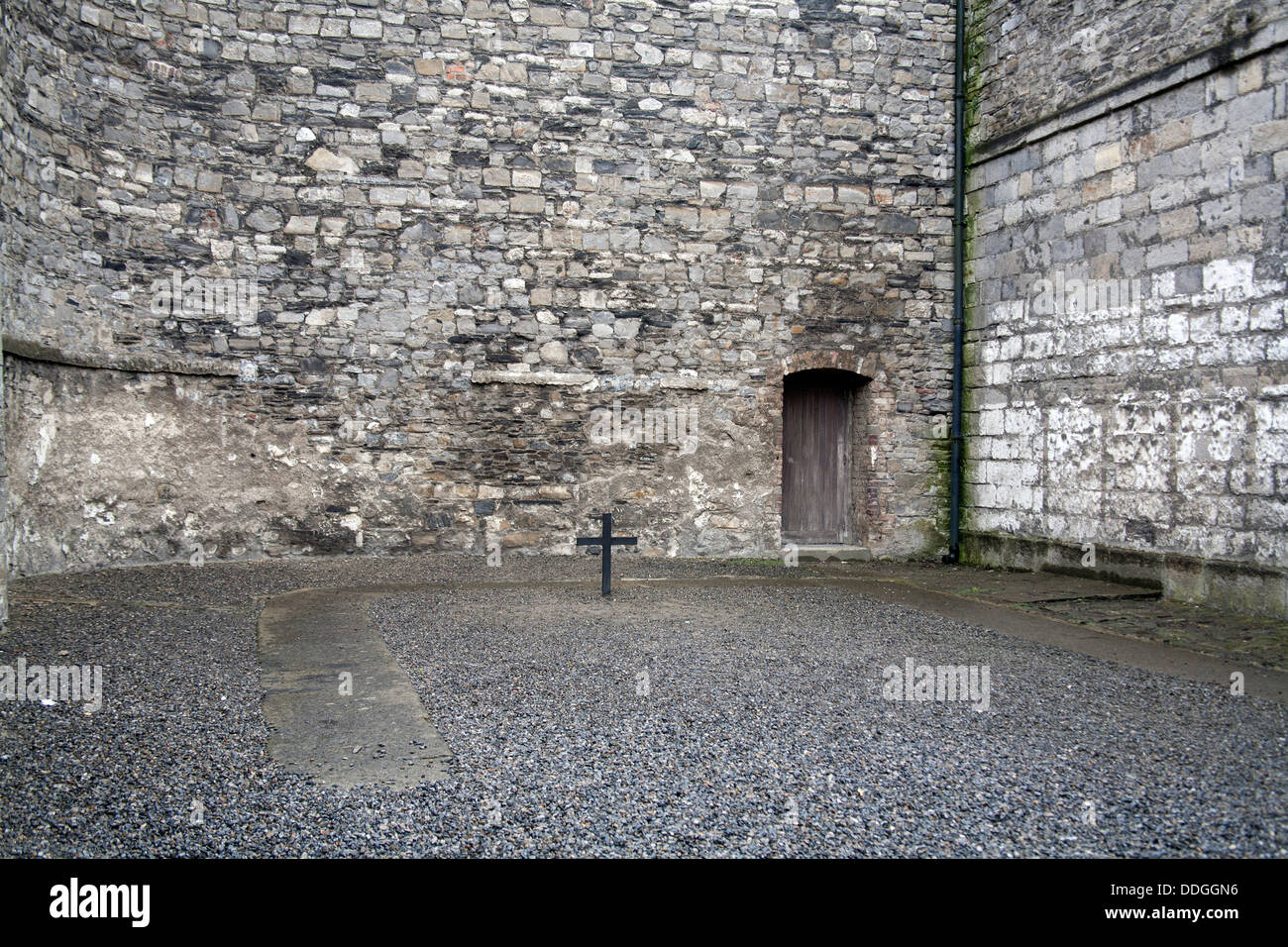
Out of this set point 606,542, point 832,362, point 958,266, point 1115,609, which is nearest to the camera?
point 1115,609

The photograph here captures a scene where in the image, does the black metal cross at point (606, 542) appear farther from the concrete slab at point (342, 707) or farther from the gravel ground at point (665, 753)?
the concrete slab at point (342, 707)

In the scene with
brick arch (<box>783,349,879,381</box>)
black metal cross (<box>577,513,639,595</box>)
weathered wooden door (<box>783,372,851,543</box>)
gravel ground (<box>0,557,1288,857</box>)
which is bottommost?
gravel ground (<box>0,557,1288,857</box>)

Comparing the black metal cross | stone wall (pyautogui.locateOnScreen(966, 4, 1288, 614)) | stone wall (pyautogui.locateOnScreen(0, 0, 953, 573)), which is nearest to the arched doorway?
stone wall (pyautogui.locateOnScreen(0, 0, 953, 573))

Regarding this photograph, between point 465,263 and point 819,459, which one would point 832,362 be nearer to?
point 819,459

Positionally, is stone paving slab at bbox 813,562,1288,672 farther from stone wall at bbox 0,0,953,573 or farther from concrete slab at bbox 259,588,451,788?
concrete slab at bbox 259,588,451,788

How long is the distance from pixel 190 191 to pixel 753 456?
5.93 meters

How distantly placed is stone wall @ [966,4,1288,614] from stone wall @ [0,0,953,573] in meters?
0.86

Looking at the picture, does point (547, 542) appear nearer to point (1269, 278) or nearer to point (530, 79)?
point (530, 79)

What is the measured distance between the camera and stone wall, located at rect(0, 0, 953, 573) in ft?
26.6

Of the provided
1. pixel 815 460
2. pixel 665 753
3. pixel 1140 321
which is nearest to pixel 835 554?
pixel 815 460

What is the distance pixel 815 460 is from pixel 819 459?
4 centimetres

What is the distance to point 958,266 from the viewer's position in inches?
379

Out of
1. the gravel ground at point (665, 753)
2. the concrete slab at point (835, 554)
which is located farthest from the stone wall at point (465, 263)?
the gravel ground at point (665, 753)

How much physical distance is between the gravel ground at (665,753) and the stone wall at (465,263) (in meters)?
2.97
